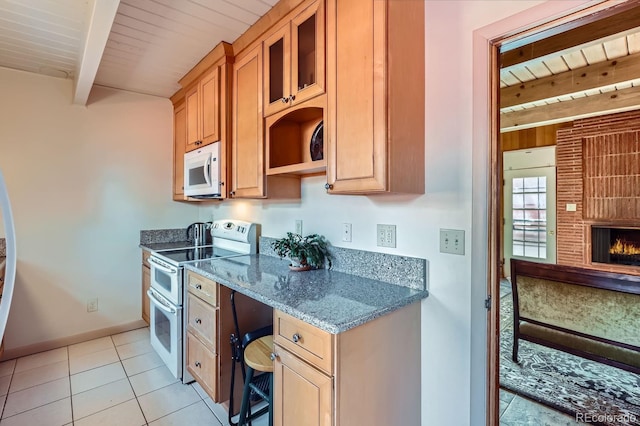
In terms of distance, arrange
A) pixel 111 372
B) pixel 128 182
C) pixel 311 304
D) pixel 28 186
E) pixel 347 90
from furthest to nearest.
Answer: pixel 128 182 < pixel 28 186 < pixel 111 372 < pixel 347 90 < pixel 311 304

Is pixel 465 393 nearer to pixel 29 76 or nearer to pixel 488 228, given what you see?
pixel 488 228

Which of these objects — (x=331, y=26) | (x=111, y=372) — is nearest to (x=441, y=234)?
(x=331, y=26)

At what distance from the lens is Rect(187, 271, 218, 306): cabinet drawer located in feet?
5.85

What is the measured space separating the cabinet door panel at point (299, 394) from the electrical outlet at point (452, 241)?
750 mm

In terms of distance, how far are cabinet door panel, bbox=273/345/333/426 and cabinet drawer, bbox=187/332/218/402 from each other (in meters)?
0.64

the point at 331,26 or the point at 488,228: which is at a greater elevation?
the point at 331,26

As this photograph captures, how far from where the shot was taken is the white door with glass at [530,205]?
507 centimetres

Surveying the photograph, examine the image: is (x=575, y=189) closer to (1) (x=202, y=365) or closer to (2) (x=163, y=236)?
(1) (x=202, y=365)

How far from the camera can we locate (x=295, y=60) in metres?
1.66

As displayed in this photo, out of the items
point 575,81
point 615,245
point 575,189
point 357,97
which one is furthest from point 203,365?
point 615,245

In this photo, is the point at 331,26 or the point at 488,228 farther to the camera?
the point at 331,26

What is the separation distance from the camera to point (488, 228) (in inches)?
50.3

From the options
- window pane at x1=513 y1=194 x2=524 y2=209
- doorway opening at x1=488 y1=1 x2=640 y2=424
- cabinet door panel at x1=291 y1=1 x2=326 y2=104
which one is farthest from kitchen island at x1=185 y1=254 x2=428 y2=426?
window pane at x1=513 y1=194 x2=524 y2=209

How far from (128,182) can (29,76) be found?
1.13 metres
